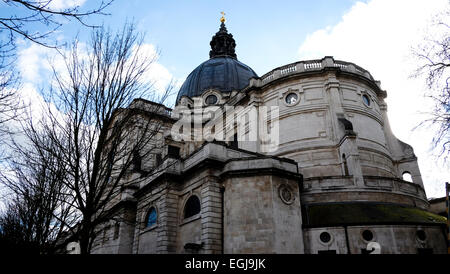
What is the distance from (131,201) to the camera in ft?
73.2

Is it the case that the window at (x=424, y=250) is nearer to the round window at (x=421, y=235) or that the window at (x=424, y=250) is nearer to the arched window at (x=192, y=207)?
the round window at (x=421, y=235)

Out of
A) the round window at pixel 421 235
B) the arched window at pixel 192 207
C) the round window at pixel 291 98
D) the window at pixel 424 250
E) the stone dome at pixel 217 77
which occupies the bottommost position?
the window at pixel 424 250

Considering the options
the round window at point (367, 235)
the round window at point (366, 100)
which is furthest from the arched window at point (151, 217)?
the round window at point (366, 100)

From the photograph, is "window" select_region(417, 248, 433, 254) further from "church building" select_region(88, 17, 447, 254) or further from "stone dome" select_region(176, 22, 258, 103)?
"stone dome" select_region(176, 22, 258, 103)

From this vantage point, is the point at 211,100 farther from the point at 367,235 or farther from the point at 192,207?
the point at 367,235

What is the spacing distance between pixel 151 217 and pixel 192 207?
3.97 meters

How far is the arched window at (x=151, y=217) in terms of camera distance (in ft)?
62.2

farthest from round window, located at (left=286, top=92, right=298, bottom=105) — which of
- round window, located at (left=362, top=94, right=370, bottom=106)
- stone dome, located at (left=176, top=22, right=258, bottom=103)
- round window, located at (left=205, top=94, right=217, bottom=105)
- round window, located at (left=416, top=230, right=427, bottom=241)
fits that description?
stone dome, located at (left=176, top=22, right=258, bottom=103)

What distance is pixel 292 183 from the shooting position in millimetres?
16156

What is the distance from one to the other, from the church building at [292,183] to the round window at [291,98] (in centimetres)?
11
